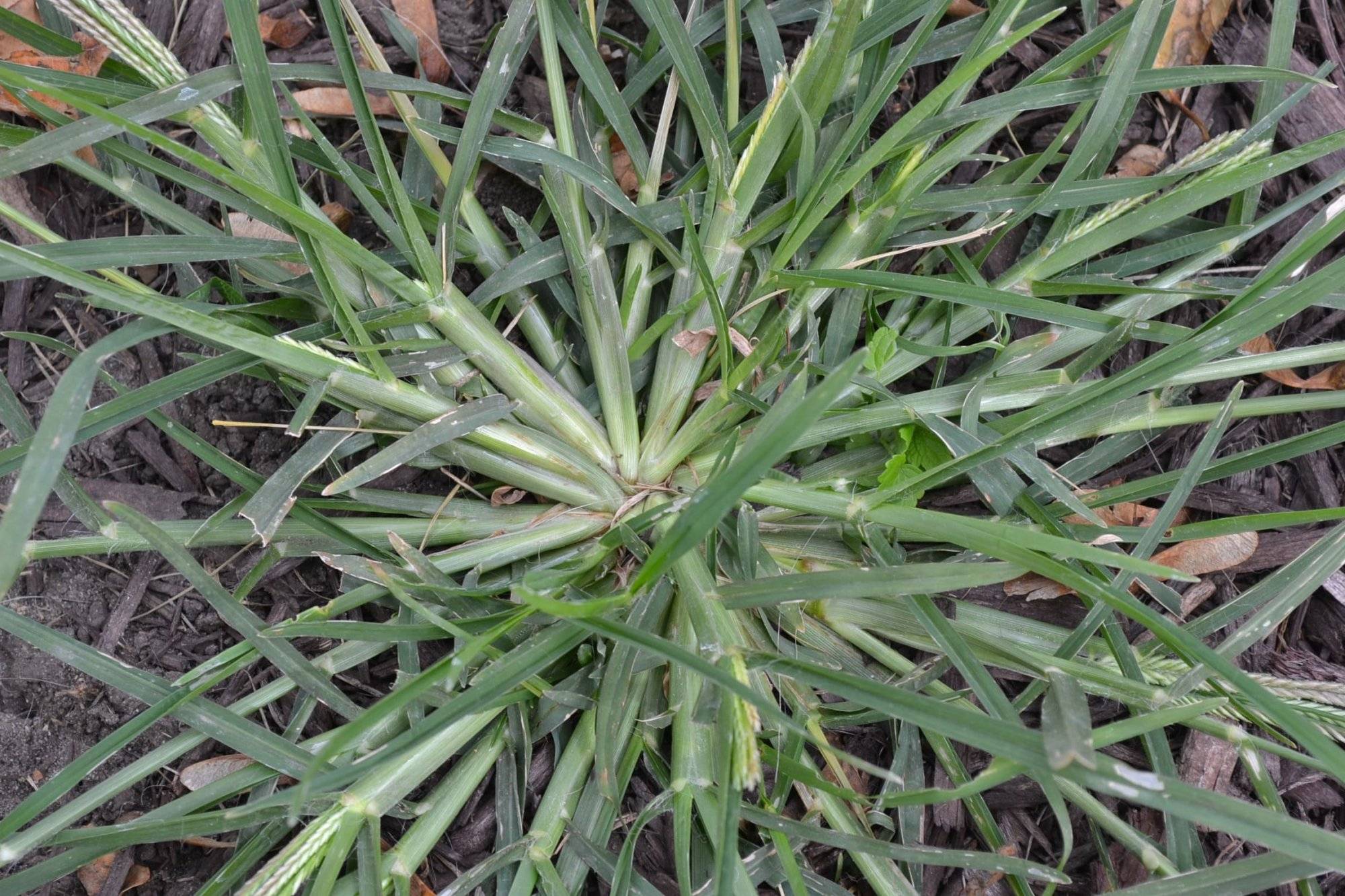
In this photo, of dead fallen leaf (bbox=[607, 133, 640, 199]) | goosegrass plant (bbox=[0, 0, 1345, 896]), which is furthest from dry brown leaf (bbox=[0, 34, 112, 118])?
dead fallen leaf (bbox=[607, 133, 640, 199])

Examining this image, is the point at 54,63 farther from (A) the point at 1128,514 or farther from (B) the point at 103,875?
(A) the point at 1128,514

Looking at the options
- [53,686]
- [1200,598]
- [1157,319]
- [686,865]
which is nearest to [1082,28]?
[1157,319]

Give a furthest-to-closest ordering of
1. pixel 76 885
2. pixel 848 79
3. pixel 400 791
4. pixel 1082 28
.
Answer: pixel 1082 28 < pixel 76 885 < pixel 848 79 < pixel 400 791

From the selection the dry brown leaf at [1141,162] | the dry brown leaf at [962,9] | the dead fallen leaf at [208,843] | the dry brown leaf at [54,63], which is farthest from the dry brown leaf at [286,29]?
the dry brown leaf at [1141,162]

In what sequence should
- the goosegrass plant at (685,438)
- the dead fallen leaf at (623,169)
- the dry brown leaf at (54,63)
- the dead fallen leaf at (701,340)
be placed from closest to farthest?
the goosegrass plant at (685,438), the dead fallen leaf at (701,340), the dry brown leaf at (54,63), the dead fallen leaf at (623,169)

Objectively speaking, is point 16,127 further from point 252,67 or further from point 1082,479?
point 1082,479

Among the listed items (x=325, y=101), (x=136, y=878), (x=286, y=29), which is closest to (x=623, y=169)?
(x=325, y=101)

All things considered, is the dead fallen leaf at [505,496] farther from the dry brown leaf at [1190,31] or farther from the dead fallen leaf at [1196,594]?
the dry brown leaf at [1190,31]
